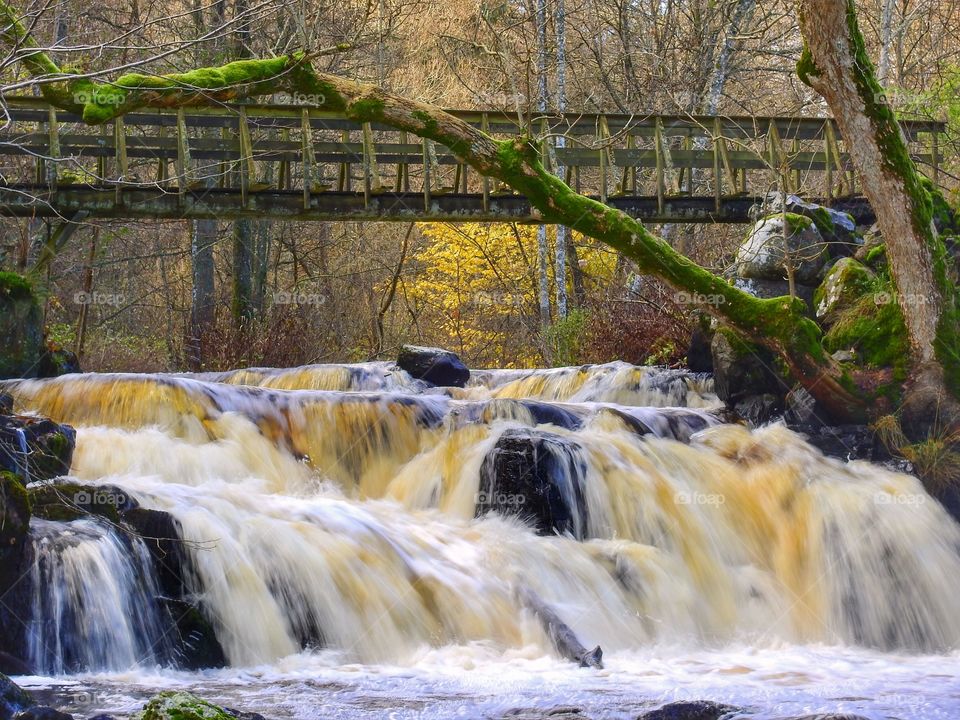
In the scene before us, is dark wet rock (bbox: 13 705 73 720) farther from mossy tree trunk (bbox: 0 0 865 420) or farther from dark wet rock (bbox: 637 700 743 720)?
mossy tree trunk (bbox: 0 0 865 420)

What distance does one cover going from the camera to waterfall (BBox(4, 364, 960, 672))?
720cm

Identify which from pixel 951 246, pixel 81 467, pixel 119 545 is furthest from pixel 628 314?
pixel 119 545

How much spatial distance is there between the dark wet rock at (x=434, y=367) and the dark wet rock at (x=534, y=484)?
515cm

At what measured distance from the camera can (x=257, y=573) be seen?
748 cm

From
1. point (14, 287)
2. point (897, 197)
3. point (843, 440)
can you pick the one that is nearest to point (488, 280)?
point (14, 287)

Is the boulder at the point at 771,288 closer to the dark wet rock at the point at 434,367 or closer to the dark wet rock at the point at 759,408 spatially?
the dark wet rock at the point at 759,408

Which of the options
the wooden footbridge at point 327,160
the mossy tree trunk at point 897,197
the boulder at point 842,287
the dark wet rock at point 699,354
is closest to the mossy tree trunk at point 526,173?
the mossy tree trunk at point 897,197

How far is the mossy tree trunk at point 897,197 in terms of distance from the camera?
10125 millimetres

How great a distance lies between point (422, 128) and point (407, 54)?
12385 millimetres

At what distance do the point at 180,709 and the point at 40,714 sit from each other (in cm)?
66

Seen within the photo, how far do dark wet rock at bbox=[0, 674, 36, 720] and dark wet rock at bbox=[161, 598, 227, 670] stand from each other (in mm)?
1752

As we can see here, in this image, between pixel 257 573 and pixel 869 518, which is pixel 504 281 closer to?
pixel 869 518

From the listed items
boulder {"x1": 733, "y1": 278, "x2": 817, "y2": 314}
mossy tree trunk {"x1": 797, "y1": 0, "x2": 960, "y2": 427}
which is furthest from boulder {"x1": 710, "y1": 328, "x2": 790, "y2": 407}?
boulder {"x1": 733, "y1": 278, "x2": 817, "y2": 314}

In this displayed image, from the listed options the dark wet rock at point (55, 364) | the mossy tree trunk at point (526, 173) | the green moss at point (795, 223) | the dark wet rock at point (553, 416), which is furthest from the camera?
the green moss at point (795, 223)
